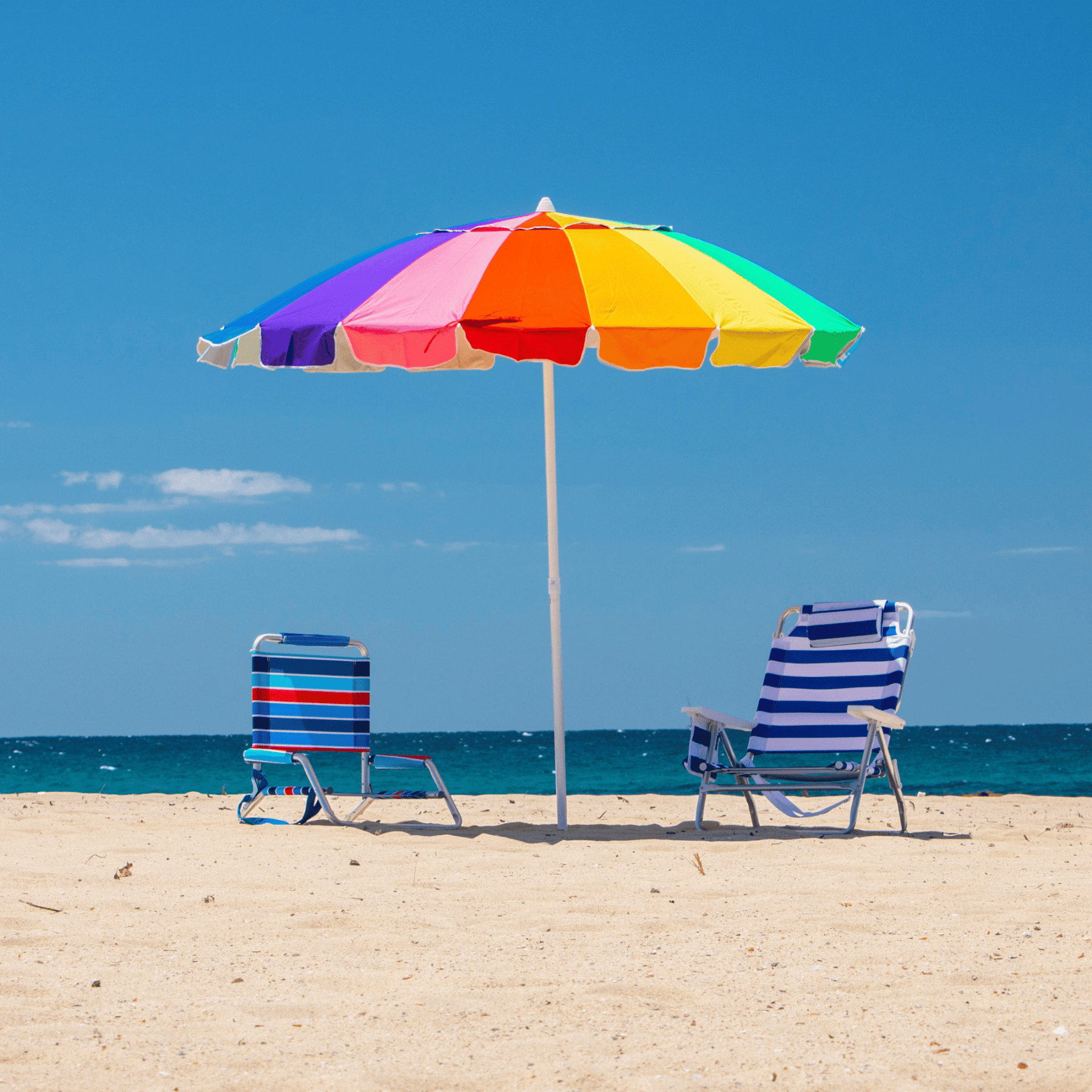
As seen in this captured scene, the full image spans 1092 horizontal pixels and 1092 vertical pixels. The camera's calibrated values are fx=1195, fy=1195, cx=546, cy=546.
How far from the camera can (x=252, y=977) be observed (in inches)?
114

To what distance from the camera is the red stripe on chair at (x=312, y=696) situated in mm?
6062

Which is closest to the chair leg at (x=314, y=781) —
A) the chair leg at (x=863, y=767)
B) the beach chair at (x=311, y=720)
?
the beach chair at (x=311, y=720)

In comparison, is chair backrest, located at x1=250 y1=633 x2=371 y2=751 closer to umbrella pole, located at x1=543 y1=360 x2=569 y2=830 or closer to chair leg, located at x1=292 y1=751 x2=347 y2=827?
chair leg, located at x1=292 y1=751 x2=347 y2=827

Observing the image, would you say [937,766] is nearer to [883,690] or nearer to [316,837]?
[883,690]

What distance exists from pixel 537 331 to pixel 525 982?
8.18 feet

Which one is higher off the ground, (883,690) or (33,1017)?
(883,690)

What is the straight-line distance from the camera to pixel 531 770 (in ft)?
79.5

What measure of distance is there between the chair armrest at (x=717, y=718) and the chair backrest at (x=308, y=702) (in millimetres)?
1652

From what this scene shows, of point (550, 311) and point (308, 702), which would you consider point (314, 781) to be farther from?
point (550, 311)

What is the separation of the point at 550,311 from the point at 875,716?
7.84 ft

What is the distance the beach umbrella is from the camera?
456 centimetres

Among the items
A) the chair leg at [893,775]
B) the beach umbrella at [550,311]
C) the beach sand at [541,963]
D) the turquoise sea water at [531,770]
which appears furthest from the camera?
the turquoise sea water at [531,770]

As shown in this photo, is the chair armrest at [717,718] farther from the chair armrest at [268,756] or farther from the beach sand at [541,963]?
the chair armrest at [268,756]

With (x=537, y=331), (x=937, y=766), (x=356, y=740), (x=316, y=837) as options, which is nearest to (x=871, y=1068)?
(x=537, y=331)
